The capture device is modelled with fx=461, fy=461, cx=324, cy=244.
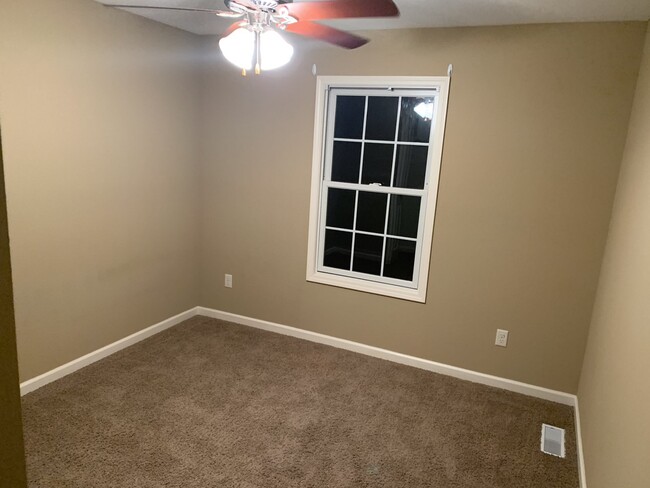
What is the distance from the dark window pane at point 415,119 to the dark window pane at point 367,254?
0.81 metres

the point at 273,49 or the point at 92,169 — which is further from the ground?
the point at 273,49

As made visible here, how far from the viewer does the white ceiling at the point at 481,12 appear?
7.91 feet

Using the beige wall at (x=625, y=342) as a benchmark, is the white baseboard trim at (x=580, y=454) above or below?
below

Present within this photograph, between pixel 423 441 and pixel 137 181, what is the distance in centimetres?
261

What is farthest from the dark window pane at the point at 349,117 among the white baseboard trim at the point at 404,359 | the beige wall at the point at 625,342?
the beige wall at the point at 625,342

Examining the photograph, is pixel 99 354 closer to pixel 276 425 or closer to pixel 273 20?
pixel 276 425

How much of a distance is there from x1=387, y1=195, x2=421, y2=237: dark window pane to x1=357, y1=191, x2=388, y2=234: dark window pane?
0.07m

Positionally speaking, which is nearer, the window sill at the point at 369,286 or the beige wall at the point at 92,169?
the beige wall at the point at 92,169

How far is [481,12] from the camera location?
2.65 m

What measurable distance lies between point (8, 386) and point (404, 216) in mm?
2957

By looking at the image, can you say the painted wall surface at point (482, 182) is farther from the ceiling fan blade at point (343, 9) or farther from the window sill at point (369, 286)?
the ceiling fan blade at point (343, 9)

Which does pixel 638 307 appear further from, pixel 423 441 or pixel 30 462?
pixel 30 462

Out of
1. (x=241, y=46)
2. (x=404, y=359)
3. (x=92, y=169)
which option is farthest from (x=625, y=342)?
(x=92, y=169)

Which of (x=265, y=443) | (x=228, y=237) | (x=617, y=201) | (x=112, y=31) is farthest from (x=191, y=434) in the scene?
(x=617, y=201)
